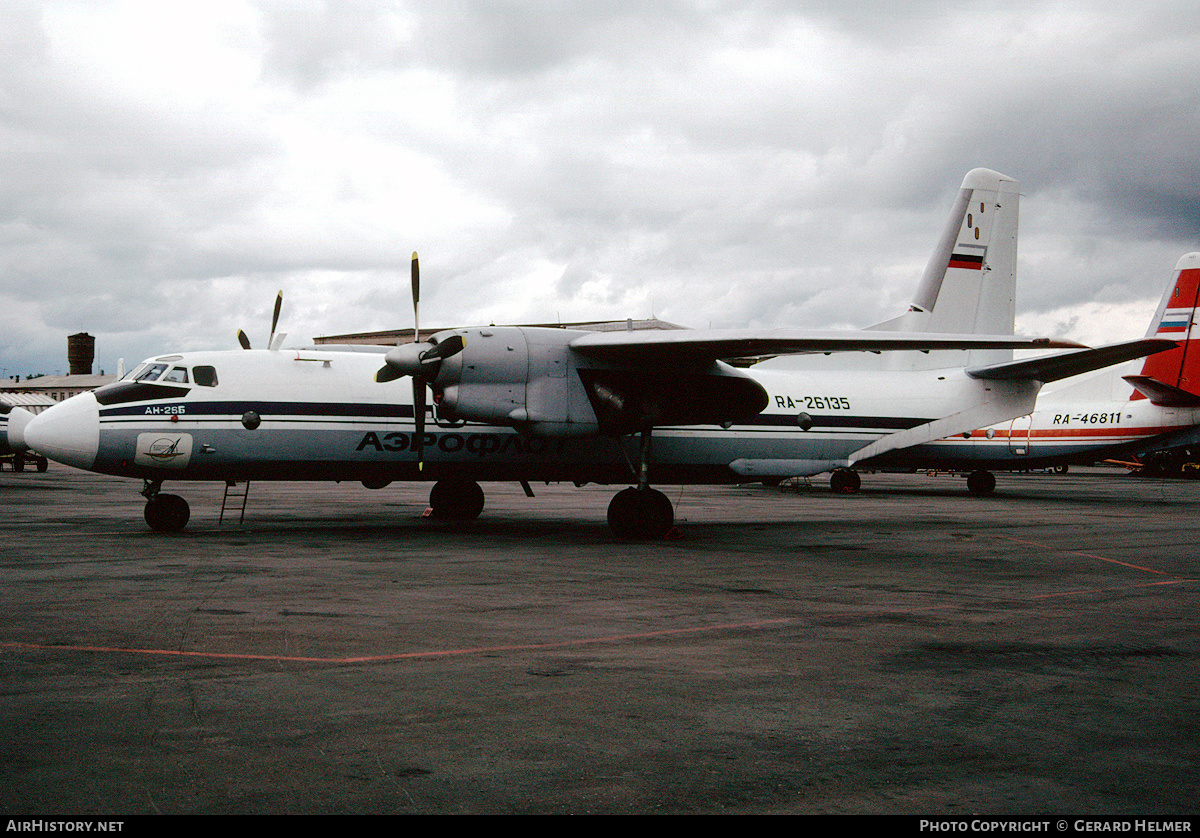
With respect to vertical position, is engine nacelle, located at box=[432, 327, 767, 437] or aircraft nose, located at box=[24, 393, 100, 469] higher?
engine nacelle, located at box=[432, 327, 767, 437]

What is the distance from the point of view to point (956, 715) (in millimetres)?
5891

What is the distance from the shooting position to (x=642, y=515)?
56.9 feet

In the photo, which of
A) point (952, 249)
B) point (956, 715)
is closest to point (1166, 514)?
point (952, 249)

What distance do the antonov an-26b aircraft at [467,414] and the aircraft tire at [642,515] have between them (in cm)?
3

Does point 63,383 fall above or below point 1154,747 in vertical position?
above

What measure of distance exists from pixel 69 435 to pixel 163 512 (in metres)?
2.05

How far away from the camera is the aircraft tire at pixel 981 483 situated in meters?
34.7

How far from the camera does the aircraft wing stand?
15797mm

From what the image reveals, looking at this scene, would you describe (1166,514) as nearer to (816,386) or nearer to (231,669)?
(816,386)

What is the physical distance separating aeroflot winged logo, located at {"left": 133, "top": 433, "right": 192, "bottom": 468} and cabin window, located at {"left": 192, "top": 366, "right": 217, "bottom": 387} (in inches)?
40.1

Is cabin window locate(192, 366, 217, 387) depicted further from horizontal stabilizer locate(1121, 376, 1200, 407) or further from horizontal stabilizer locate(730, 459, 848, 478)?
horizontal stabilizer locate(1121, 376, 1200, 407)

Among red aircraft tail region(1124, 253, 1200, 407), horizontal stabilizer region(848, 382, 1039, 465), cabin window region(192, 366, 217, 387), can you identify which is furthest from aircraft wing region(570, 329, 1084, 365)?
red aircraft tail region(1124, 253, 1200, 407)

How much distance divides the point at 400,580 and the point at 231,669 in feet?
15.7

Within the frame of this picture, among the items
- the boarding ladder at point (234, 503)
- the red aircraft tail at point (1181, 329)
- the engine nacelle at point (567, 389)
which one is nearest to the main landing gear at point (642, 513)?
the engine nacelle at point (567, 389)
